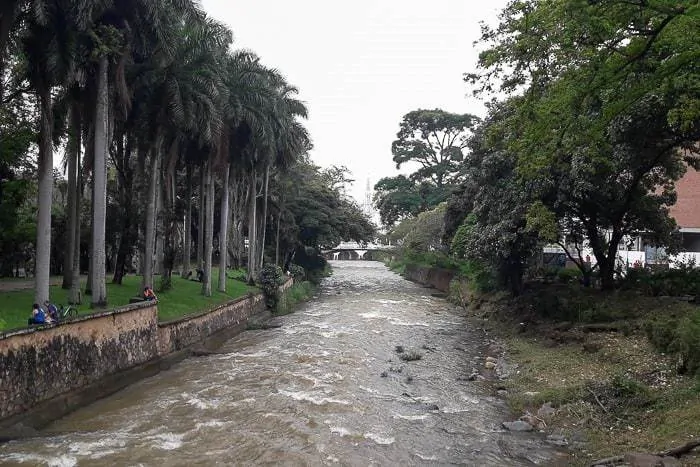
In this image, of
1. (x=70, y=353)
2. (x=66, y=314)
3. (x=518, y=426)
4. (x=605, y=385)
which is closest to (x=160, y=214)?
(x=66, y=314)

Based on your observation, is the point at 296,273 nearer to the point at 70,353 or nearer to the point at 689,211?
the point at 689,211

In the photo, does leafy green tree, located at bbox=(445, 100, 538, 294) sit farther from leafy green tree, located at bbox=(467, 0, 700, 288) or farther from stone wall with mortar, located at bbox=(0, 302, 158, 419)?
stone wall with mortar, located at bbox=(0, 302, 158, 419)

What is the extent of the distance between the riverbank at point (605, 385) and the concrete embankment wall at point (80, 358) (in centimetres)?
1098

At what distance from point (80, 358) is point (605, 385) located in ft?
43.3

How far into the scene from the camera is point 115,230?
26031mm

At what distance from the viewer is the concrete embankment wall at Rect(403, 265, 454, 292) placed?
52.5m

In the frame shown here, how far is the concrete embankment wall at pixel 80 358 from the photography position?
1190cm

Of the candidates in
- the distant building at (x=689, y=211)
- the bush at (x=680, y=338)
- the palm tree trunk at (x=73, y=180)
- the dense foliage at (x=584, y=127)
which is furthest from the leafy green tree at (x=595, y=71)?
the distant building at (x=689, y=211)

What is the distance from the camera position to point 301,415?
1363cm

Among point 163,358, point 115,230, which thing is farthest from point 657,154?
point 115,230

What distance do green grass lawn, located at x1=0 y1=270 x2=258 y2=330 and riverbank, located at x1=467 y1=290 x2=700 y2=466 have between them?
493 inches

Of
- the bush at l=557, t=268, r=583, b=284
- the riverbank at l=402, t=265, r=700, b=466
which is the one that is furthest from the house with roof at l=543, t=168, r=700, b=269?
the riverbank at l=402, t=265, r=700, b=466

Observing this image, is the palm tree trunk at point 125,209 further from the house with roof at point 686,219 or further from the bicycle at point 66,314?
the house with roof at point 686,219

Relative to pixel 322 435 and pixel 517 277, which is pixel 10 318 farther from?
pixel 517 277
